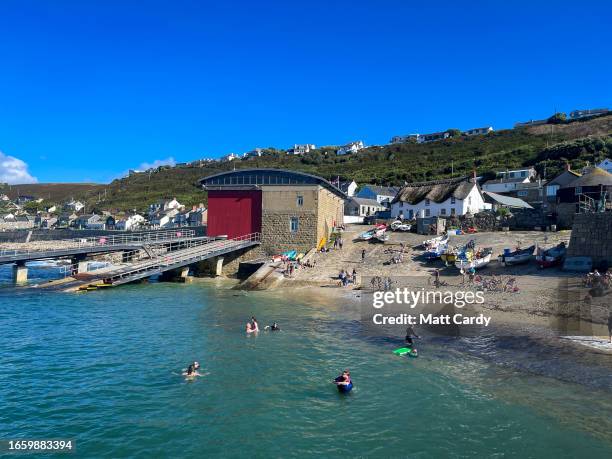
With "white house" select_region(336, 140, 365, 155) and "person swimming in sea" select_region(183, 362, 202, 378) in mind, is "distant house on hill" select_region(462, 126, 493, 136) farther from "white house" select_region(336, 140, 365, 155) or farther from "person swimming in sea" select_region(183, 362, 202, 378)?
"person swimming in sea" select_region(183, 362, 202, 378)

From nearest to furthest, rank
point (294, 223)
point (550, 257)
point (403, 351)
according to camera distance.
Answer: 1. point (403, 351)
2. point (550, 257)
3. point (294, 223)

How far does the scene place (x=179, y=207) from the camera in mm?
107938

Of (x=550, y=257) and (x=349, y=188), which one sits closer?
(x=550, y=257)

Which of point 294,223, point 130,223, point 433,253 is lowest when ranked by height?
point 433,253

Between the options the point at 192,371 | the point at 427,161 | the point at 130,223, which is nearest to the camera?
the point at 192,371

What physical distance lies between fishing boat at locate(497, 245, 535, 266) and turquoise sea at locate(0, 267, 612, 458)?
1394 cm

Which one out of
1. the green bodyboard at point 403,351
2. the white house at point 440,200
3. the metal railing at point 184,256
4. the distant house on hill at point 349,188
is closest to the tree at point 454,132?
the distant house on hill at point 349,188

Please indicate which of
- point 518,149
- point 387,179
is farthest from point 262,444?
point 518,149

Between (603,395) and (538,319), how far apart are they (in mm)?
9141

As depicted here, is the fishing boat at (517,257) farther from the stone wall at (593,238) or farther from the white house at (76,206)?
the white house at (76,206)

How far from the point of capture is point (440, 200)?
171 ft

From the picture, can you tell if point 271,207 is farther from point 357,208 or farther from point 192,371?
point 192,371

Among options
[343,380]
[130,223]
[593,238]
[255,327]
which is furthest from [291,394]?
[130,223]

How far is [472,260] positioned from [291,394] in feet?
73.3
